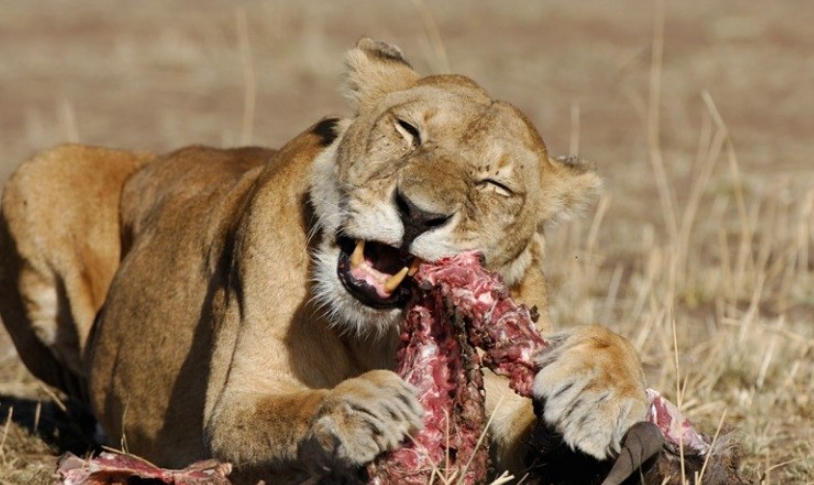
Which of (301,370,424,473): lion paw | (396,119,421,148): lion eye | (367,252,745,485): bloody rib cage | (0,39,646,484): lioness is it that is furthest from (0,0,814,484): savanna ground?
(301,370,424,473): lion paw

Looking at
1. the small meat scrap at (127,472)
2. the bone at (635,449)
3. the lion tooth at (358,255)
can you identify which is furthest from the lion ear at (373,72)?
the bone at (635,449)

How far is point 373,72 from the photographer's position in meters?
4.39

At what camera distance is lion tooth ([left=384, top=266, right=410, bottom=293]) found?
3.62 metres

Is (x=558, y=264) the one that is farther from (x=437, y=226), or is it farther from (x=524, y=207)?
(x=437, y=226)

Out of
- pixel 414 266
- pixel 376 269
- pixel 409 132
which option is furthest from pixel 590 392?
pixel 409 132

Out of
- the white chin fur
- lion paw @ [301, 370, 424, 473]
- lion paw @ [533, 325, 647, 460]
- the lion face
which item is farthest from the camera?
the white chin fur

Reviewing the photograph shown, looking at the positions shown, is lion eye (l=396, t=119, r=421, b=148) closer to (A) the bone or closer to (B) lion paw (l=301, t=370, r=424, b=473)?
(B) lion paw (l=301, t=370, r=424, b=473)

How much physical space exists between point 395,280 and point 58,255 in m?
2.50

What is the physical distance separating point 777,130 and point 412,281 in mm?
8942

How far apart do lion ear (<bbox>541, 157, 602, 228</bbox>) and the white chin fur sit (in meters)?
0.66

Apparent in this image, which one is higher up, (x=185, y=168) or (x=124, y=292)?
(x=185, y=168)

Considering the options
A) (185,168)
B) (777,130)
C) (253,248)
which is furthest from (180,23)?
(253,248)

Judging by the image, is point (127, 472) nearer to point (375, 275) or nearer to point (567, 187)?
point (375, 275)

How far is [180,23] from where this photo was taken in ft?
55.4
